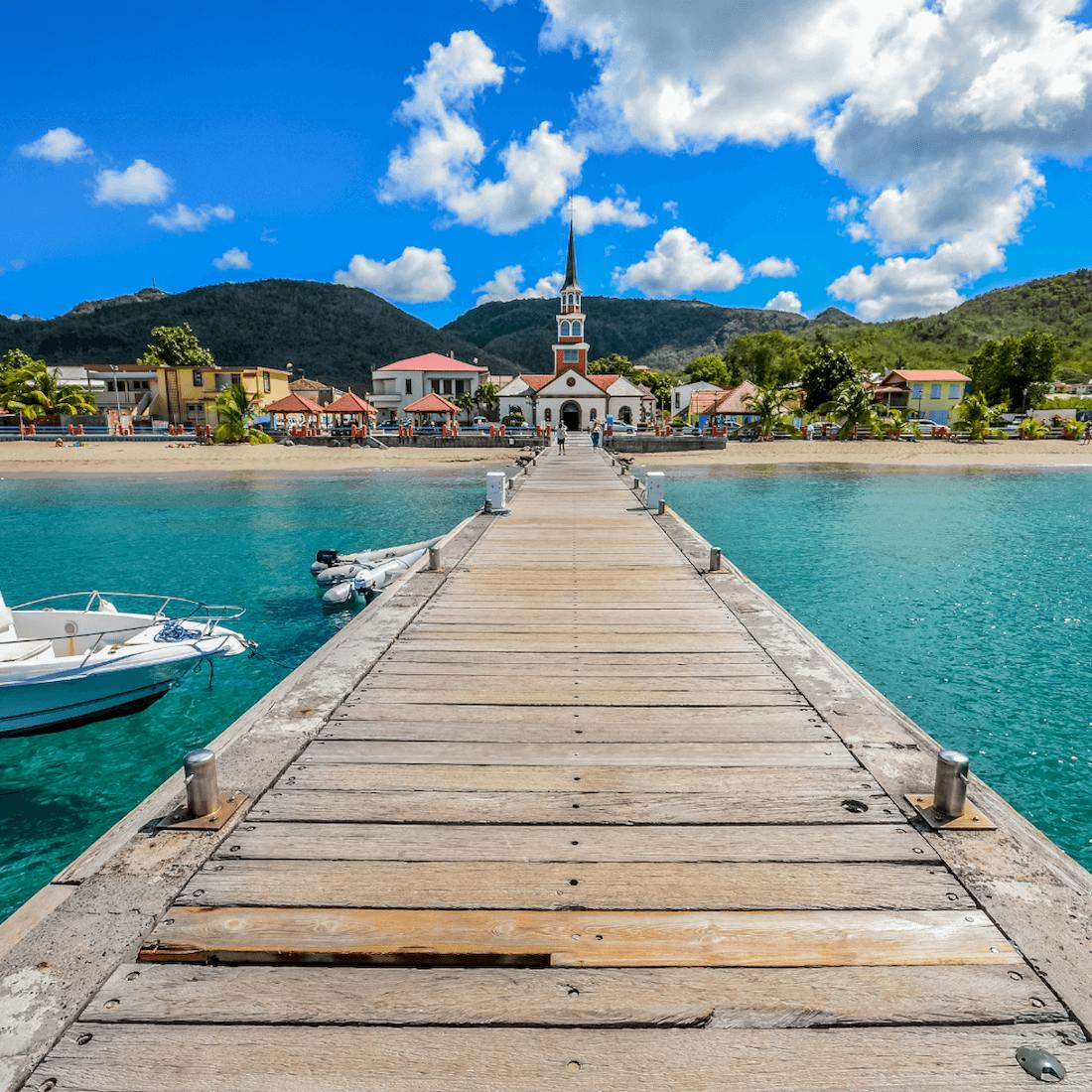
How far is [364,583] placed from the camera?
14.3 m

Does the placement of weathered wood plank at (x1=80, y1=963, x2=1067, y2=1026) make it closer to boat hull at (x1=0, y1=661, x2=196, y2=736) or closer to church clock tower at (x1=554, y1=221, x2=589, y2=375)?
boat hull at (x1=0, y1=661, x2=196, y2=736)

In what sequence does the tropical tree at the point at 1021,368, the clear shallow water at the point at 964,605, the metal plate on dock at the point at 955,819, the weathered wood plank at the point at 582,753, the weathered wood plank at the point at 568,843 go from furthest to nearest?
the tropical tree at the point at 1021,368, the clear shallow water at the point at 964,605, the weathered wood plank at the point at 582,753, the metal plate on dock at the point at 955,819, the weathered wood plank at the point at 568,843

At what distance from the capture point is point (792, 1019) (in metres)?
2.36

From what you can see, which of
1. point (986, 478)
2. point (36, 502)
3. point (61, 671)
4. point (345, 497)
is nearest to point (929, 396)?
point (986, 478)

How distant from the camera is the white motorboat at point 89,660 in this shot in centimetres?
812

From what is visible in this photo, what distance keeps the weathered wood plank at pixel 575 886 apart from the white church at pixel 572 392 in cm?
5845

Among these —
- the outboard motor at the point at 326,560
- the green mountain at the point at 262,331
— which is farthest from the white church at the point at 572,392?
the green mountain at the point at 262,331

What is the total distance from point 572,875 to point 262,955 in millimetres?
1279

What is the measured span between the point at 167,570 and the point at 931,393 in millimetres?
81931

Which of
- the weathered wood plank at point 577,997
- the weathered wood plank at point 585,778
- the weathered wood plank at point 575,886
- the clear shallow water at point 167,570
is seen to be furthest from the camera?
the clear shallow water at point 167,570

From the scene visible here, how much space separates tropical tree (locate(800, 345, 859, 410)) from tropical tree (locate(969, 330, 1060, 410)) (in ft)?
44.3

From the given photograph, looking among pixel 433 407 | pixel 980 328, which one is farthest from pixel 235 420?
pixel 980 328

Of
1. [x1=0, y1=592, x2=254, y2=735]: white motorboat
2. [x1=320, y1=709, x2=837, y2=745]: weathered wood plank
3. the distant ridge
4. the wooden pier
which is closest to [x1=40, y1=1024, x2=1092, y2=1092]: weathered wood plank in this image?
the wooden pier

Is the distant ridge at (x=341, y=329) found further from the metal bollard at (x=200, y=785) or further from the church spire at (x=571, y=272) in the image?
the metal bollard at (x=200, y=785)
